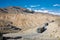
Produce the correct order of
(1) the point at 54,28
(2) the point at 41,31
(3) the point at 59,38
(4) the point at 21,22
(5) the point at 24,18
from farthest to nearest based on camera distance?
1. (5) the point at 24,18
2. (4) the point at 21,22
3. (2) the point at 41,31
4. (1) the point at 54,28
5. (3) the point at 59,38

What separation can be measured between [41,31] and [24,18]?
4362 cm

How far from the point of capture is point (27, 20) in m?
73.6

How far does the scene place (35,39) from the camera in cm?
2761

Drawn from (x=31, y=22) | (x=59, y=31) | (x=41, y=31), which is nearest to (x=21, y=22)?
(x=31, y=22)

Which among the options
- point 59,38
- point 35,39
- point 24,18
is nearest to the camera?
point 59,38

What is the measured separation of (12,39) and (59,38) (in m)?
6.89

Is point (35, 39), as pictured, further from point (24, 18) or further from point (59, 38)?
point (24, 18)

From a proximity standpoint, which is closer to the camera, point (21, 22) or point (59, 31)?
point (59, 31)

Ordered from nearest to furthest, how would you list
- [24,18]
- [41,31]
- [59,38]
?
[59,38], [41,31], [24,18]

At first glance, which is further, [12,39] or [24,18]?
[24,18]

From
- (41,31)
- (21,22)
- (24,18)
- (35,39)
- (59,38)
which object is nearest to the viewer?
(59,38)

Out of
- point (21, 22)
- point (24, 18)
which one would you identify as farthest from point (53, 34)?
point (24, 18)

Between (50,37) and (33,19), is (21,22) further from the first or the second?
(50,37)

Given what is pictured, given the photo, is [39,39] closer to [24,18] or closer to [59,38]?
[59,38]
